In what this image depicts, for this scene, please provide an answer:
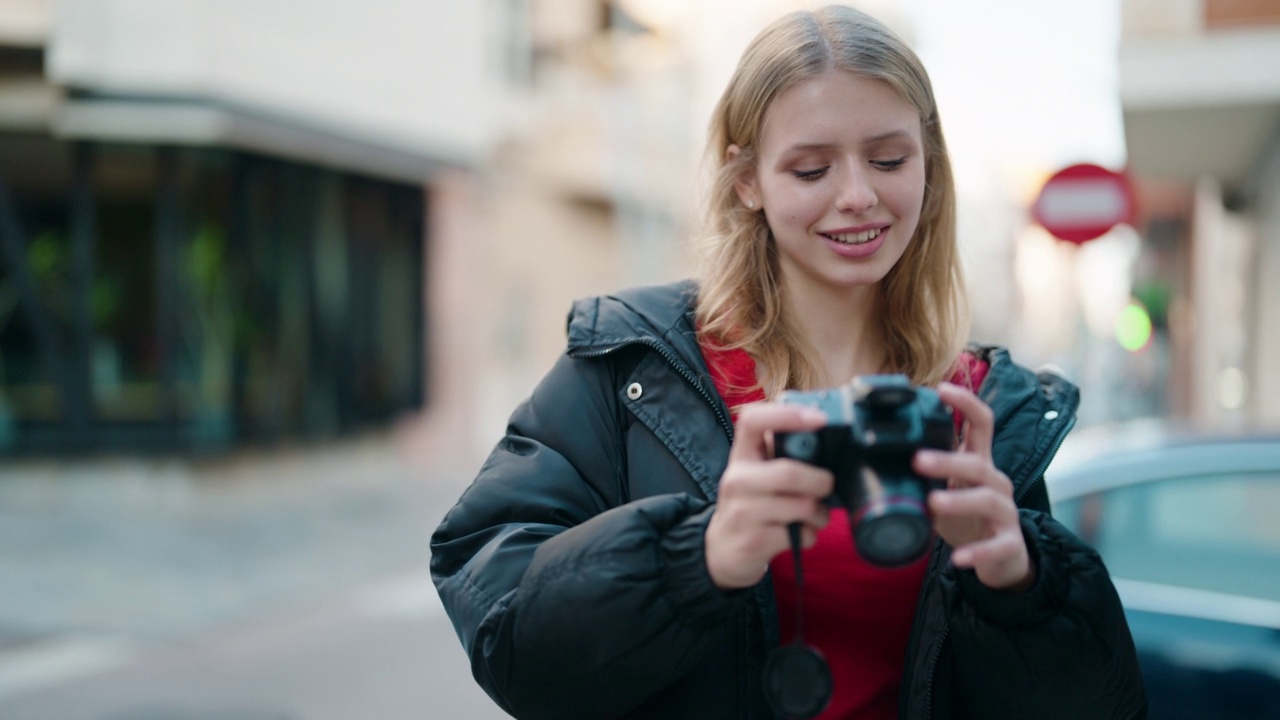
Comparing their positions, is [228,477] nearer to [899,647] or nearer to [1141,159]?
[1141,159]

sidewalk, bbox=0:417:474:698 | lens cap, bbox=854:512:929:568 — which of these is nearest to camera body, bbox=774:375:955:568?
lens cap, bbox=854:512:929:568

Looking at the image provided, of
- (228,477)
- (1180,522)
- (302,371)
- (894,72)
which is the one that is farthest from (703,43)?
(894,72)

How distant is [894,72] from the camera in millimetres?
1683

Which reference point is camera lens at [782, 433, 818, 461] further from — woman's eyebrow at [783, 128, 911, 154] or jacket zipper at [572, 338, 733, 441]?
woman's eyebrow at [783, 128, 911, 154]

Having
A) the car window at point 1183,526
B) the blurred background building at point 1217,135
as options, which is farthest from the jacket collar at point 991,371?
the blurred background building at point 1217,135

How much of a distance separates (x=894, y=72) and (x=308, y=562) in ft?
28.4

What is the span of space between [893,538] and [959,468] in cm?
12

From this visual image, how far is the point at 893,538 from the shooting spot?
1.25 metres

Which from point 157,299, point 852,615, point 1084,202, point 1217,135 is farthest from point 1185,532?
point 157,299

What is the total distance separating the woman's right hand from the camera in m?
1.28

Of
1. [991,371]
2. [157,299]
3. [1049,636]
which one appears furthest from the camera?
[157,299]

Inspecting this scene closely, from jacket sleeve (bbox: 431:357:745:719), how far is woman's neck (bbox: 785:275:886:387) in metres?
0.39

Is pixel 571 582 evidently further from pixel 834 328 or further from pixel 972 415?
pixel 834 328

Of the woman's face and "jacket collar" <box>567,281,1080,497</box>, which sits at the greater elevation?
the woman's face
